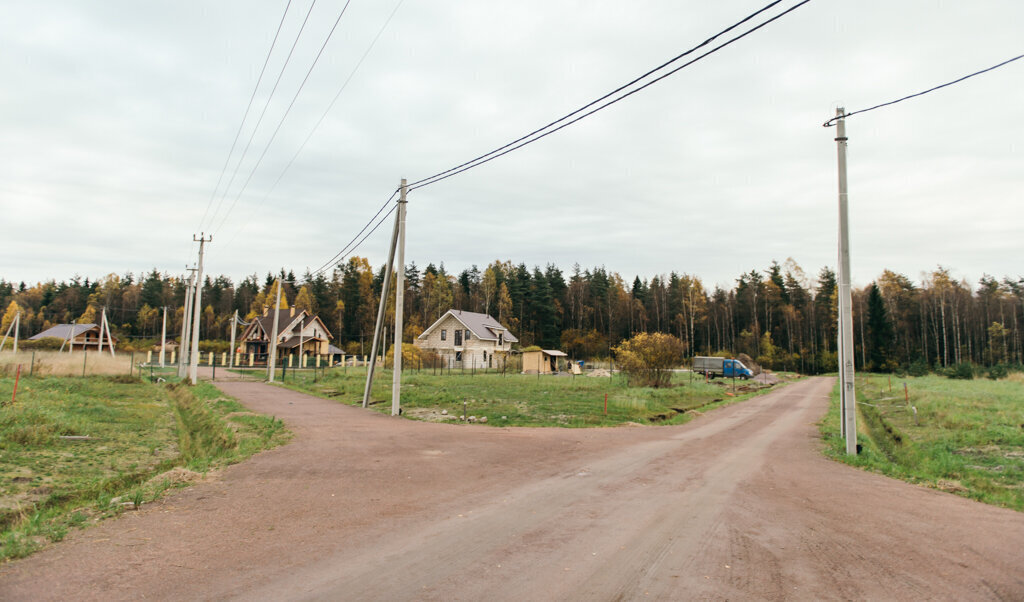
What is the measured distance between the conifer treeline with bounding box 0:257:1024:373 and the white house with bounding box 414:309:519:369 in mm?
19858

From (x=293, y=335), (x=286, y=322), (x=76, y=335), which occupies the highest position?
(x=286, y=322)

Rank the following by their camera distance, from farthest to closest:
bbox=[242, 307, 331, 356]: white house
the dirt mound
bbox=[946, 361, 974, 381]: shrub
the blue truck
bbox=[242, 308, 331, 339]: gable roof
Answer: bbox=[242, 308, 331, 339]: gable roof, bbox=[242, 307, 331, 356]: white house, the blue truck, bbox=[946, 361, 974, 381]: shrub, the dirt mound

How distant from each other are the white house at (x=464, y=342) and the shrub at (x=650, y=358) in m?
25.4

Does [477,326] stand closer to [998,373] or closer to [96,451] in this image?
[96,451]

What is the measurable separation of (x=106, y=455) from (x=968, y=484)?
54.9 feet

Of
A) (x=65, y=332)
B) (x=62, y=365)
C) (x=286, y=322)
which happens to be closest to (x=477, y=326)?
(x=286, y=322)

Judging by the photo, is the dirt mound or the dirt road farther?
the dirt mound

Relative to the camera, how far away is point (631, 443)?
13.0 meters

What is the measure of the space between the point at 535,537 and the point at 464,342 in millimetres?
50818

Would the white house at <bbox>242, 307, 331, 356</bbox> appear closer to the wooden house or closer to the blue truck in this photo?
the wooden house

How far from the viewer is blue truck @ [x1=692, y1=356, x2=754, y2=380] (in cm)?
5012

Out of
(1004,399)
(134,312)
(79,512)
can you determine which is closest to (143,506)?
(79,512)

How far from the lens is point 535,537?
5.86 m

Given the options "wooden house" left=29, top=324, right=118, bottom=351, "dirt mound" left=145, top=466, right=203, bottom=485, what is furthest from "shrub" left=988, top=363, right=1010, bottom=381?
"wooden house" left=29, top=324, right=118, bottom=351
